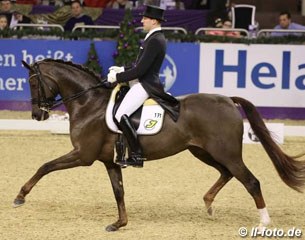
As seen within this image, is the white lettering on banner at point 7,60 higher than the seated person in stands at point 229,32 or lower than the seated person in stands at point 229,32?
lower

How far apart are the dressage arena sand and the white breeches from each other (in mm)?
1078

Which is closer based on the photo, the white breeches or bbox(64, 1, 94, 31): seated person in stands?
the white breeches

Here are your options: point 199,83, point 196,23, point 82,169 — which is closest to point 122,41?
point 199,83

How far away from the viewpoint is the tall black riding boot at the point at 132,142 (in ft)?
26.0

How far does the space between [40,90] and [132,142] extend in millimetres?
1095

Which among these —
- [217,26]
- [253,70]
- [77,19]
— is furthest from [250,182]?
[77,19]

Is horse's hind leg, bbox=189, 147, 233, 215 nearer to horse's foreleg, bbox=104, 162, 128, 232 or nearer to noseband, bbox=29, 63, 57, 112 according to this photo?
horse's foreleg, bbox=104, 162, 128, 232

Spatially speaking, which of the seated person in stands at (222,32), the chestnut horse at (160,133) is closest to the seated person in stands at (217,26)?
the seated person in stands at (222,32)

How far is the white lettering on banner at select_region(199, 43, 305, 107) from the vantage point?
14438mm

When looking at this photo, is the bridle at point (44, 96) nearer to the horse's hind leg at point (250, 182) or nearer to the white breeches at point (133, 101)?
the white breeches at point (133, 101)

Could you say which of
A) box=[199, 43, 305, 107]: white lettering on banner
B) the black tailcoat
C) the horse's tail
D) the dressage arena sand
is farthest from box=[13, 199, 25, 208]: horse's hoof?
box=[199, 43, 305, 107]: white lettering on banner

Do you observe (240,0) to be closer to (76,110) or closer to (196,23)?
(196,23)

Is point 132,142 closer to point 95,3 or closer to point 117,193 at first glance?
point 117,193

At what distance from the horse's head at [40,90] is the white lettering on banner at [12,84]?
20.8 ft
